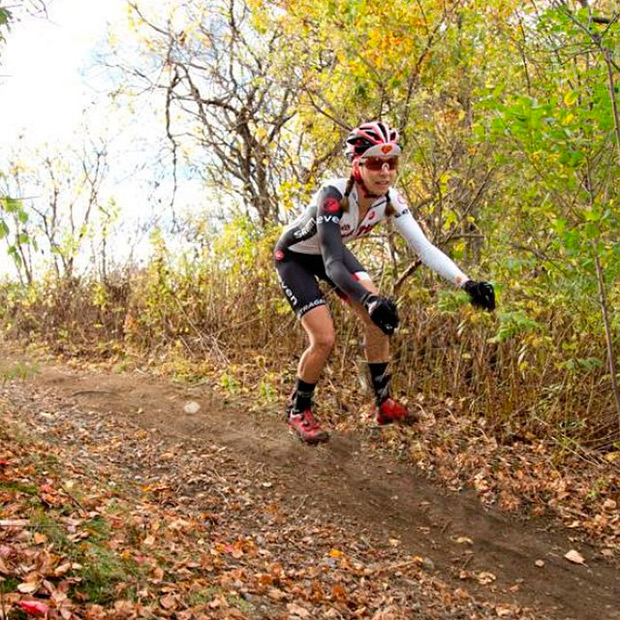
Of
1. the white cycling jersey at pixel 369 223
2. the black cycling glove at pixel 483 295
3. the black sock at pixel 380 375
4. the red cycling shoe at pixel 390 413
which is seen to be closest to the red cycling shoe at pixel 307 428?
the red cycling shoe at pixel 390 413

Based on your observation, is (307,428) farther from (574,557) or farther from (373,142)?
(373,142)

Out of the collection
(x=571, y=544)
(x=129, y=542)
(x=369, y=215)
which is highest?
(x=369, y=215)

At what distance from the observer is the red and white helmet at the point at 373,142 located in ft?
16.7

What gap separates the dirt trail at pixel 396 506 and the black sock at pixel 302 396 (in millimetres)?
497

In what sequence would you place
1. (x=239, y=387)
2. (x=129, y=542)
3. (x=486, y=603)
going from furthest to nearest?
(x=239, y=387) → (x=486, y=603) → (x=129, y=542)

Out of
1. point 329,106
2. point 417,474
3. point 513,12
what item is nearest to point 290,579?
point 417,474

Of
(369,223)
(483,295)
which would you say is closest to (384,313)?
(483,295)

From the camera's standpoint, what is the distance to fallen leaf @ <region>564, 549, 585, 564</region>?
5061mm

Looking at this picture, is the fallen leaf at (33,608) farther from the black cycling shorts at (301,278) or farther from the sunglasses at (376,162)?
the sunglasses at (376,162)

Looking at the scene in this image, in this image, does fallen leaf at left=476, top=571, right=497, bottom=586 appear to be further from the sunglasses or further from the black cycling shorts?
the sunglasses

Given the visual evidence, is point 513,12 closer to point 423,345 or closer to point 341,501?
point 423,345

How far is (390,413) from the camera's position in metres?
5.96

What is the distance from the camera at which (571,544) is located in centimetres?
530

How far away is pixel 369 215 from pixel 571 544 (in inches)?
118
